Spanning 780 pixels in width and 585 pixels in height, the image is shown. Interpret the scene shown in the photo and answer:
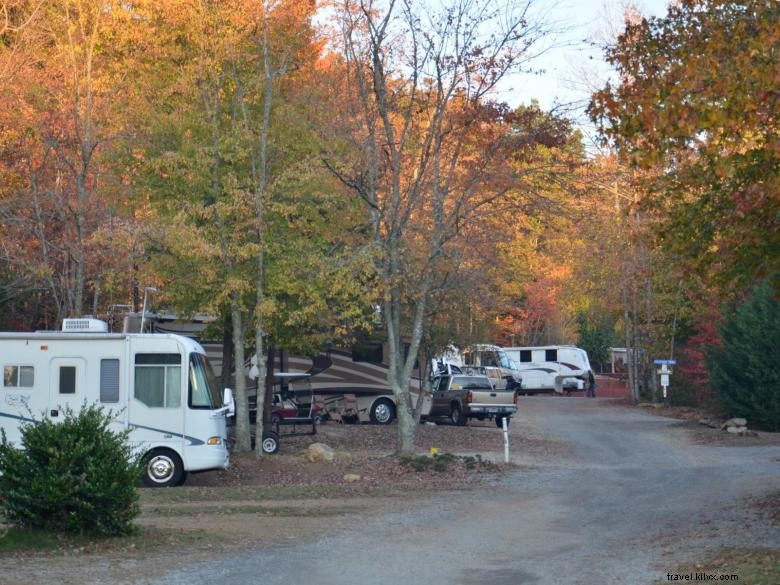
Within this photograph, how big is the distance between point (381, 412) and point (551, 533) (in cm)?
1987

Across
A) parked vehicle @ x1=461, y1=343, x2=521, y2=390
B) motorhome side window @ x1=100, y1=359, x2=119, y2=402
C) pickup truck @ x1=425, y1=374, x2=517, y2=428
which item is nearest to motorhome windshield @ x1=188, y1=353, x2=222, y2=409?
motorhome side window @ x1=100, y1=359, x2=119, y2=402

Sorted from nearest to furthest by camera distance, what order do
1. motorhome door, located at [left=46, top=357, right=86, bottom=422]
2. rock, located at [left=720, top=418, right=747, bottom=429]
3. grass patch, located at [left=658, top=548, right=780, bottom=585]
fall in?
grass patch, located at [left=658, top=548, right=780, bottom=585], motorhome door, located at [left=46, top=357, right=86, bottom=422], rock, located at [left=720, top=418, right=747, bottom=429]

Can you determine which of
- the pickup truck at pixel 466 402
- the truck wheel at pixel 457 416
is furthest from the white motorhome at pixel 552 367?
the truck wheel at pixel 457 416

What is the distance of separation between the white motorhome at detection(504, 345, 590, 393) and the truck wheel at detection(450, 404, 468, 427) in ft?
76.1

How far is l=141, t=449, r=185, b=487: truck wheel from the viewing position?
18.3 meters

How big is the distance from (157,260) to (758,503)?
12.5 metres

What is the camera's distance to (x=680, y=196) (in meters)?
13.9

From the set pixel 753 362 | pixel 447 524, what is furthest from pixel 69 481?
pixel 753 362

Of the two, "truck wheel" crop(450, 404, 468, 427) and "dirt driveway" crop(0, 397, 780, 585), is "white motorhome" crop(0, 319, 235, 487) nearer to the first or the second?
"dirt driveway" crop(0, 397, 780, 585)

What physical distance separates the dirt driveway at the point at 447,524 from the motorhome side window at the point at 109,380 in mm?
2387

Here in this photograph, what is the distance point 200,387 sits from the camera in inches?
739

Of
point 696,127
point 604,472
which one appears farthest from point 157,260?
point 696,127

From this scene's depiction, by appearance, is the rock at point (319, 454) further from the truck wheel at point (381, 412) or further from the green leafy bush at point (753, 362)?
the green leafy bush at point (753, 362)

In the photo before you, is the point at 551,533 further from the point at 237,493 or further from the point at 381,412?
the point at 381,412
